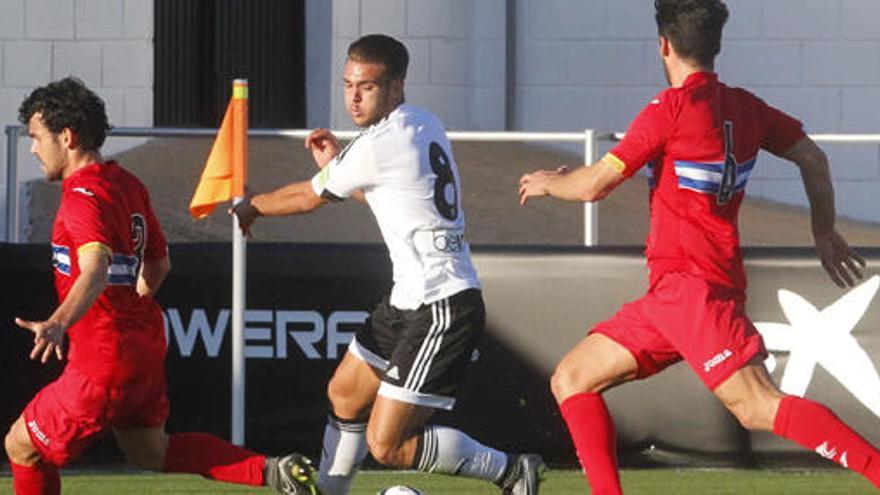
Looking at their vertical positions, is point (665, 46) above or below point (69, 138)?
above

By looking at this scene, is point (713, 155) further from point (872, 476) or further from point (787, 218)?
point (787, 218)

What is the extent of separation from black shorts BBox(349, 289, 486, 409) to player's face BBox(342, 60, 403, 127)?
66cm

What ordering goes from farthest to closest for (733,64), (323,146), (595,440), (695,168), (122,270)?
(733,64)
(323,146)
(122,270)
(595,440)
(695,168)

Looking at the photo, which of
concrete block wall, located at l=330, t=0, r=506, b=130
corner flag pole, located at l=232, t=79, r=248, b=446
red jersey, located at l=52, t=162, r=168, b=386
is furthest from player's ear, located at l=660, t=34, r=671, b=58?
concrete block wall, located at l=330, t=0, r=506, b=130

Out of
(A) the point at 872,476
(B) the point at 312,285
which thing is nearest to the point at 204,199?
(B) the point at 312,285

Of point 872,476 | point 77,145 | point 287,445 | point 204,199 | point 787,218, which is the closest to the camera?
point 872,476

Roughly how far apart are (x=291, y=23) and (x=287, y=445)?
7452mm

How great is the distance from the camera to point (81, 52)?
18.1 m

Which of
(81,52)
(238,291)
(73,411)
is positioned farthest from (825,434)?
(81,52)

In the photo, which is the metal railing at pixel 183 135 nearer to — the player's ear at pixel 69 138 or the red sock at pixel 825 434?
the player's ear at pixel 69 138

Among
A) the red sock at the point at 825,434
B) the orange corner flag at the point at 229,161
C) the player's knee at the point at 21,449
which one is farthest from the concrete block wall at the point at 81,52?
the red sock at the point at 825,434

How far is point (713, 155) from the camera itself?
27.5 feet

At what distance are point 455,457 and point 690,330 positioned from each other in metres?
1.09

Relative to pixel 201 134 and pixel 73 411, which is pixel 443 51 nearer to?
pixel 201 134
